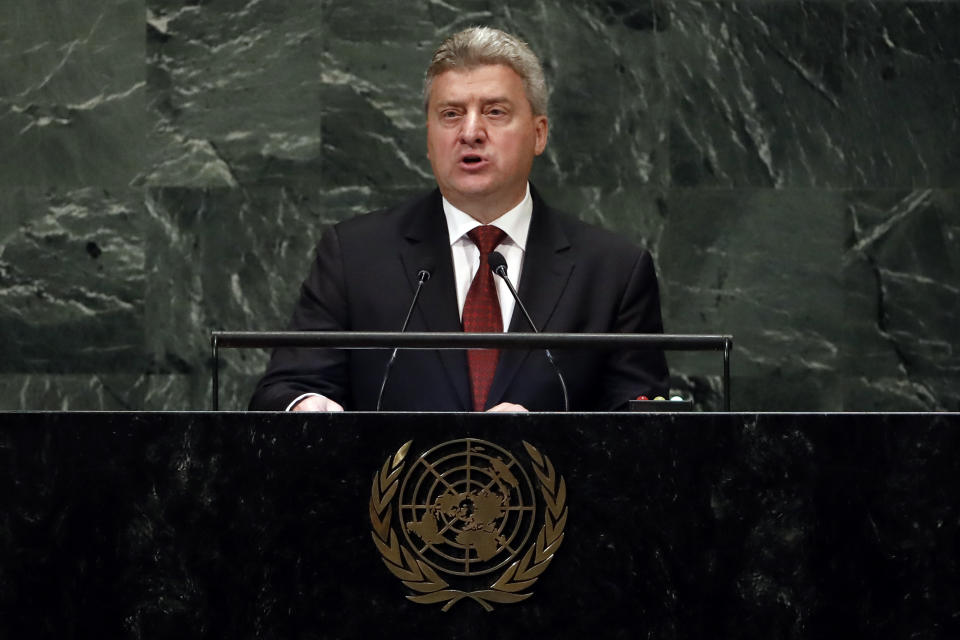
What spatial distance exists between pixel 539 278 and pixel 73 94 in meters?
2.01

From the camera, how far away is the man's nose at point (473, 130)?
2.96 meters

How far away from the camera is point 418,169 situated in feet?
13.9

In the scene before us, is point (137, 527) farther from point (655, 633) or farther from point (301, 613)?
point (655, 633)

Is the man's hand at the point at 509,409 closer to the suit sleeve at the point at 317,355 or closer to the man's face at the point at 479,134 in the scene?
the suit sleeve at the point at 317,355

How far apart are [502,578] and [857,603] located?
513mm

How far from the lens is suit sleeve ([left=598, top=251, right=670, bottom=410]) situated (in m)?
2.84

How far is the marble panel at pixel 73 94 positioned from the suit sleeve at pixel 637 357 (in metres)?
1.91

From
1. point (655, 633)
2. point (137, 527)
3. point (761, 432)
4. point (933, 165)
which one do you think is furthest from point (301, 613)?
point (933, 165)

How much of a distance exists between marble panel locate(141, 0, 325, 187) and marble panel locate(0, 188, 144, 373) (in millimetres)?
204

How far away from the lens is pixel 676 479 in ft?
6.30

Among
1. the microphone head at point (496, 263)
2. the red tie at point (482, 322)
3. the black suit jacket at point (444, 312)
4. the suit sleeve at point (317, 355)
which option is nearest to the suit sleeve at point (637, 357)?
the black suit jacket at point (444, 312)

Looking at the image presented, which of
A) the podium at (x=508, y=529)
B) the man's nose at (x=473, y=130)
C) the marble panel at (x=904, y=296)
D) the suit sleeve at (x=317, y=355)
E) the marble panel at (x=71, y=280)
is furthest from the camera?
the marble panel at (x=904, y=296)

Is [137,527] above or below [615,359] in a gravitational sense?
below

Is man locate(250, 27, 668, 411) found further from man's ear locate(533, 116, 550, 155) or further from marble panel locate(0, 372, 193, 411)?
marble panel locate(0, 372, 193, 411)
